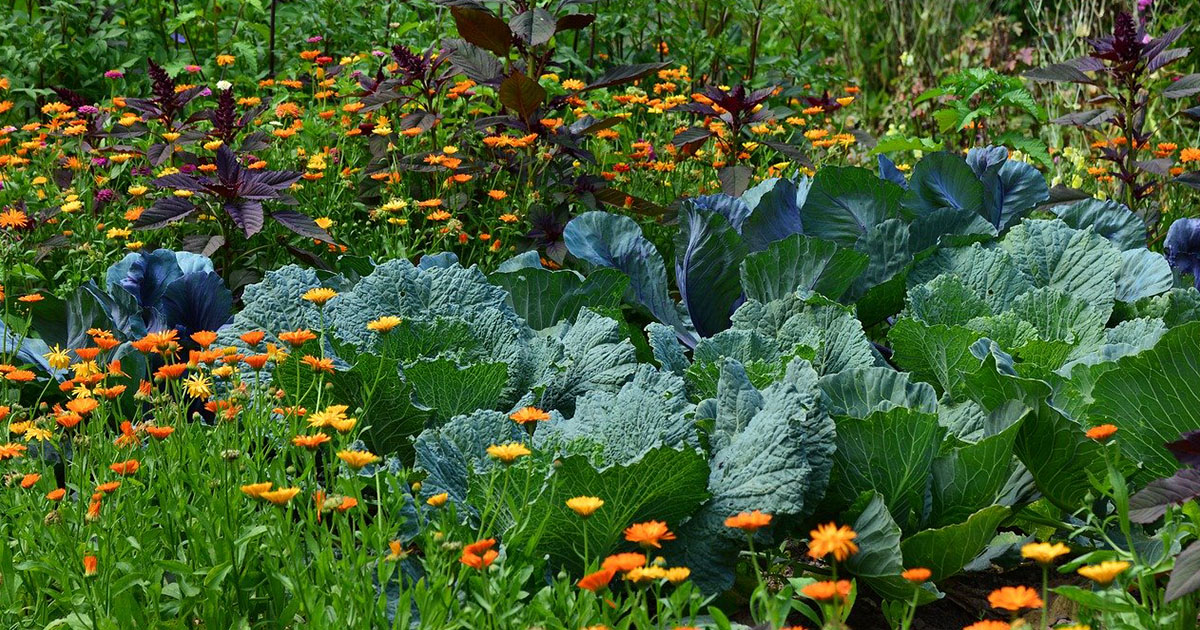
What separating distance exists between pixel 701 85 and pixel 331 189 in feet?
7.16

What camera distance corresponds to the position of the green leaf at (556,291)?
2.46 meters

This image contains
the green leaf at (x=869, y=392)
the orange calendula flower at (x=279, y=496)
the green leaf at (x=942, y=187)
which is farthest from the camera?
the green leaf at (x=942, y=187)

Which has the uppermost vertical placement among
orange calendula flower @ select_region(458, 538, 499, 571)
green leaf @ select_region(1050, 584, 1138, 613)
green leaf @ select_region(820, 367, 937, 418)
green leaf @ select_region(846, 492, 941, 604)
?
orange calendula flower @ select_region(458, 538, 499, 571)

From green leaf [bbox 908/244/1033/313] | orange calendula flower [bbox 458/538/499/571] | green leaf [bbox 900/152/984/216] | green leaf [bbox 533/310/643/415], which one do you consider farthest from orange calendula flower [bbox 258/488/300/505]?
green leaf [bbox 900/152/984/216]

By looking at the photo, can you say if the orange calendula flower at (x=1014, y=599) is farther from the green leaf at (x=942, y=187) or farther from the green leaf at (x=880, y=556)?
the green leaf at (x=942, y=187)

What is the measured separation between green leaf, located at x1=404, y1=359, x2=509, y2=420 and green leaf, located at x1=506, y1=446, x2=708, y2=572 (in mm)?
352

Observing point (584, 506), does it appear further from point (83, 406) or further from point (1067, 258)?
point (1067, 258)

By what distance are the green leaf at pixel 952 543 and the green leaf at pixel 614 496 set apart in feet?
1.13

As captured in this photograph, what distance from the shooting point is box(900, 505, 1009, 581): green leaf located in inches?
69.2

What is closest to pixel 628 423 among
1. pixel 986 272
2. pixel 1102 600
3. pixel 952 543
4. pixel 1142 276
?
pixel 952 543

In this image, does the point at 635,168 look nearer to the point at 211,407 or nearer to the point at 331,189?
the point at 331,189

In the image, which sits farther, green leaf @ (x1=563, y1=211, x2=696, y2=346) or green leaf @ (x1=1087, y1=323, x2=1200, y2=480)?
green leaf @ (x1=563, y1=211, x2=696, y2=346)

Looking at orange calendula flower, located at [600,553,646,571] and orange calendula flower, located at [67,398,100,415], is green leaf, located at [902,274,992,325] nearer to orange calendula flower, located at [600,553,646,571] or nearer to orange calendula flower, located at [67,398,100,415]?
orange calendula flower, located at [600,553,646,571]

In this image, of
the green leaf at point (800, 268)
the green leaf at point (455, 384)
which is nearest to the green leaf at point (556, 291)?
the green leaf at point (800, 268)
